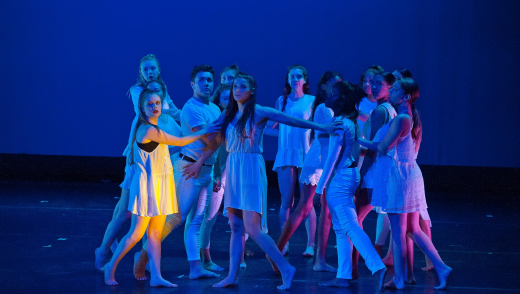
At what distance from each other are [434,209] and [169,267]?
12.9 feet

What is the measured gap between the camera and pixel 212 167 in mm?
Answer: 3676

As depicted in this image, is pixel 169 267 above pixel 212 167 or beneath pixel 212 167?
beneath

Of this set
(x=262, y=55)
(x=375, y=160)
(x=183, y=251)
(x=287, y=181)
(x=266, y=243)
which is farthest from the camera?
(x=262, y=55)

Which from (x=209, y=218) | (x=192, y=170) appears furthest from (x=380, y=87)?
(x=209, y=218)

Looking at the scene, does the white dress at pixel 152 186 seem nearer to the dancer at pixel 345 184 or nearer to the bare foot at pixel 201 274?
the bare foot at pixel 201 274

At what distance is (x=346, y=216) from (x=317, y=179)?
56 centimetres

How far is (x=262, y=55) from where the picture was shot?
7.75 meters

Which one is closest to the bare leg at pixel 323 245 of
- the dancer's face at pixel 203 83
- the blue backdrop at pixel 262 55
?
the dancer's face at pixel 203 83

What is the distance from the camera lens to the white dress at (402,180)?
3.30 meters

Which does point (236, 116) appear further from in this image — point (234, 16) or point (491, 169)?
point (491, 169)

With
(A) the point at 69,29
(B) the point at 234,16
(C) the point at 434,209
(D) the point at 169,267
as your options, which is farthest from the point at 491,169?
(A) the point at 69,29

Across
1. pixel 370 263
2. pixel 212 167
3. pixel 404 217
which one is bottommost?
pixel 370 263

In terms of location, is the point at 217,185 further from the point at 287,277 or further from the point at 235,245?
the point at 287,277

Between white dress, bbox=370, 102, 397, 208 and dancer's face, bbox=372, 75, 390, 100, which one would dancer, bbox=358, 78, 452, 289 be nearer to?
white dress, bbox=370, 102, 397, 208
